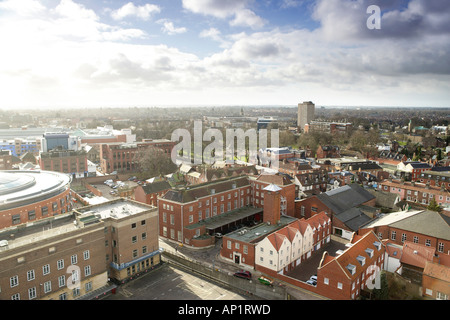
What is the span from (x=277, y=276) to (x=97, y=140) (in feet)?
242

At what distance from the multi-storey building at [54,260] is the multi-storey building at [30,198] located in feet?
29.8

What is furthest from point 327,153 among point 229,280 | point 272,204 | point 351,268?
point 229,280

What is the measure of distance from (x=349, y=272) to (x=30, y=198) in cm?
3089

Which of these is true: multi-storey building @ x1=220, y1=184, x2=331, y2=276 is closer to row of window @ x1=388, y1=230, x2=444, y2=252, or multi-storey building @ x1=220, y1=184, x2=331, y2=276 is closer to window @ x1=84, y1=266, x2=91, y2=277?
row of window @ x1=388, y1=230, x2=444, y2=252

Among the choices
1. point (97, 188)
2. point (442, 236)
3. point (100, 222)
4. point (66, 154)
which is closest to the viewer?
point (100, 222)

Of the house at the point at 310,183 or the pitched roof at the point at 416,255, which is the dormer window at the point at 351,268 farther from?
the house at the point at 310,183

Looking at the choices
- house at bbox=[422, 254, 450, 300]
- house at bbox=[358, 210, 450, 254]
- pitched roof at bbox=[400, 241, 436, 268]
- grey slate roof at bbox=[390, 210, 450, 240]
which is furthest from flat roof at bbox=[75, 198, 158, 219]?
grey slate roof at bbox=[390, 210, 450, 240]

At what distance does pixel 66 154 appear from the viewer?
61188 millimetres

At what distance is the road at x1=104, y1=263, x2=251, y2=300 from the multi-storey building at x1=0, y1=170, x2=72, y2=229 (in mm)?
14532

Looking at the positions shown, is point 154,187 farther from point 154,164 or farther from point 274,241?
point 154,164

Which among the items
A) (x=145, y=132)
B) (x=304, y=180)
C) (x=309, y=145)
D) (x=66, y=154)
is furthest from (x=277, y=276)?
(x=145, y=132)

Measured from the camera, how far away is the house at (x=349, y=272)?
885 inches

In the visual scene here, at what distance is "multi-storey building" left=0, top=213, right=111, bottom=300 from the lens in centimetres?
1994
